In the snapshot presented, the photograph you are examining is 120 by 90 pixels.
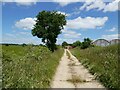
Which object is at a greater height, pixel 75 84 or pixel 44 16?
pixel 44 16

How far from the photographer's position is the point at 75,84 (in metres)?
13.3

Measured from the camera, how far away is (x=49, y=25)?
48.9 m

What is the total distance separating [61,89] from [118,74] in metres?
2.58

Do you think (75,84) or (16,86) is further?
(75,84)

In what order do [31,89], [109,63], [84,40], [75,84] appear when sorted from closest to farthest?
[31,89] → [75,84] → [109,63] → [84,40]

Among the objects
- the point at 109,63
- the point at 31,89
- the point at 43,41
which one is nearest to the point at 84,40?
the point at 43,41

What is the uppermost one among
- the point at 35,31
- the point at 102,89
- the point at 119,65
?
the point at 35,31

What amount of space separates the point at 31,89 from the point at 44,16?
40032 millimetres

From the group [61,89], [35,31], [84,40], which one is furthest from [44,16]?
[84,40]

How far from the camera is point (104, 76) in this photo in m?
13.7

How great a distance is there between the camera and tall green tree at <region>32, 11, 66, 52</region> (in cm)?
4847

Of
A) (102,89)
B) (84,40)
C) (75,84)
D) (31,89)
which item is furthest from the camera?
(84,40)

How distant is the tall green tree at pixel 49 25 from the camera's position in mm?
48469

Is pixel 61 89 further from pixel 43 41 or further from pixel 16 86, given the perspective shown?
pixel 43 41
